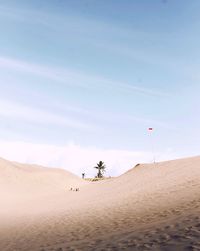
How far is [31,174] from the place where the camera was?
233ft

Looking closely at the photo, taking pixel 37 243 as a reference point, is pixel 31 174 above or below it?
above

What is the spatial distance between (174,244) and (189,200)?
876 centimetres

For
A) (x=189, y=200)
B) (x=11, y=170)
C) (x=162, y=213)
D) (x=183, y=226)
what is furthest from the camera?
(x=11, y=170)

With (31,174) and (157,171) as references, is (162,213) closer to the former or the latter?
(157,171)

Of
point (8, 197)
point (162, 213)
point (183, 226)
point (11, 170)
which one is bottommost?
point (183, 226)

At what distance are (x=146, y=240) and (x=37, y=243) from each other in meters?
5.48

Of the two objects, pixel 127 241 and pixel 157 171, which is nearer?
pixel 127 241

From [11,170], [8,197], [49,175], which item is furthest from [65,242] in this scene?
[49,175]

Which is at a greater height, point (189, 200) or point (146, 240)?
point (189, 200)

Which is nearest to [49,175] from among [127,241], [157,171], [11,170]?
[11,170]

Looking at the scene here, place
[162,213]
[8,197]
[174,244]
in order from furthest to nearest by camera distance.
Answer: [8,197]
[162,213]
[174,244]

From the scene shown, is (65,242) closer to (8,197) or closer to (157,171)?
(157,171)

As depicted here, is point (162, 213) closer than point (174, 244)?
No

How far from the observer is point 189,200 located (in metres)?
18.7
